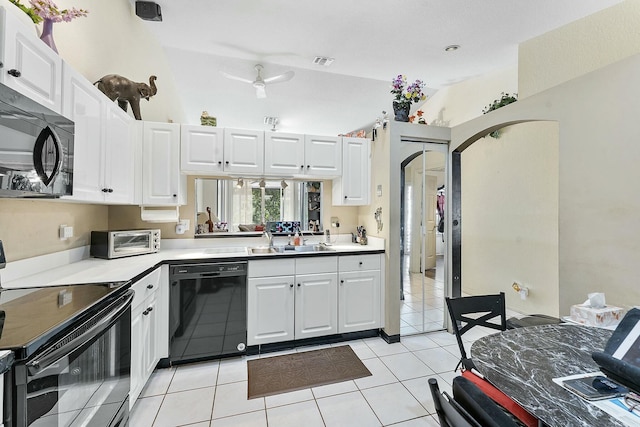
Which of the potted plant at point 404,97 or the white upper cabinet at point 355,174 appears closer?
the potted plant at point 404,97

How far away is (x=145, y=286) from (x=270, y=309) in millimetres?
1095

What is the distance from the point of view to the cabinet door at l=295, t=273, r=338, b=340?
2.77m

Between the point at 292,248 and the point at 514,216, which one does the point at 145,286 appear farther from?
the point at 514,216

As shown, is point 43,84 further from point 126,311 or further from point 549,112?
point 549,112

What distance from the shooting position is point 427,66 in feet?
11.8

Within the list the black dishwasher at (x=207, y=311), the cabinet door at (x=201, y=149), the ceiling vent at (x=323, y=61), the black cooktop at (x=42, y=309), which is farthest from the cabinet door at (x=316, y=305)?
the ceiling vent at (x=323, y=61)

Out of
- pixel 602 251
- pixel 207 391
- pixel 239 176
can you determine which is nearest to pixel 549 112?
pixel 602 251

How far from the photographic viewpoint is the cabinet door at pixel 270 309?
8.60ft

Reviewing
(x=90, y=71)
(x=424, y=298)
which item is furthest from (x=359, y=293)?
(x=90, y=71)

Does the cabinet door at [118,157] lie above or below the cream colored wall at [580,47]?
below

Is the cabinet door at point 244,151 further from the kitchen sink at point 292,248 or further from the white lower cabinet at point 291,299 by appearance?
the white lower cabinet at point 291,299

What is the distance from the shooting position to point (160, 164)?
269 cm

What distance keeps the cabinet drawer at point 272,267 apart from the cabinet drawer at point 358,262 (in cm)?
51

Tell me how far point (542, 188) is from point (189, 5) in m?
4.21
